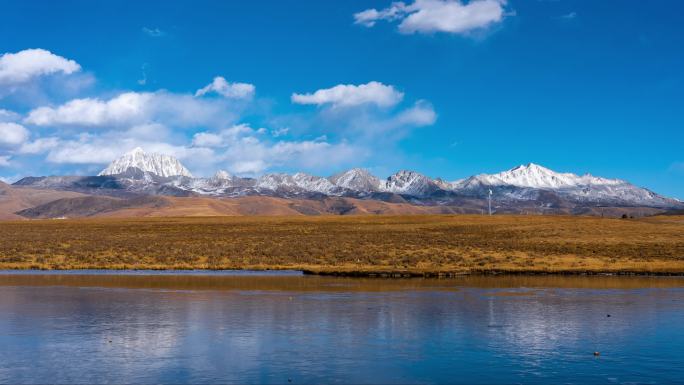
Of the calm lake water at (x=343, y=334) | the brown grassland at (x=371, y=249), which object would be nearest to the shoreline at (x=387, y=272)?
the brown grassland at (x=371, y=249)

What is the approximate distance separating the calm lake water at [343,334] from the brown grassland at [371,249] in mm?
16866

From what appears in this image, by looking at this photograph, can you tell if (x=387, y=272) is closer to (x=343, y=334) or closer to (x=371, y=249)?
(x=371, y=249)

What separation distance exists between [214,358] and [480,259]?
4571 centimetres

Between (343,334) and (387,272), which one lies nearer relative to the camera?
(343,334)

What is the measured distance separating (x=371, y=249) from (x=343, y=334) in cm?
4565

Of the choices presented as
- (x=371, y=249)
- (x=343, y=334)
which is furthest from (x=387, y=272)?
(x=343, y=334)

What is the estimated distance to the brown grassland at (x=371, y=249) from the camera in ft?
201

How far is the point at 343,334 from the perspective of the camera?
87.2 ft

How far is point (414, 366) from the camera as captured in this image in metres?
21.4

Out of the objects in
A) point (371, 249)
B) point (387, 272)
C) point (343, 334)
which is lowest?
point (343, 334)

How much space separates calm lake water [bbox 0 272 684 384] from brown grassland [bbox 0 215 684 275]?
16.9 meters

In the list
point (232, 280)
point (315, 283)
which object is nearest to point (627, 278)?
point (315, 283)

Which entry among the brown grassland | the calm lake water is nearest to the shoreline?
the brown grassland

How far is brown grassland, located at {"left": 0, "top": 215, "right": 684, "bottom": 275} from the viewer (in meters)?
61.1
